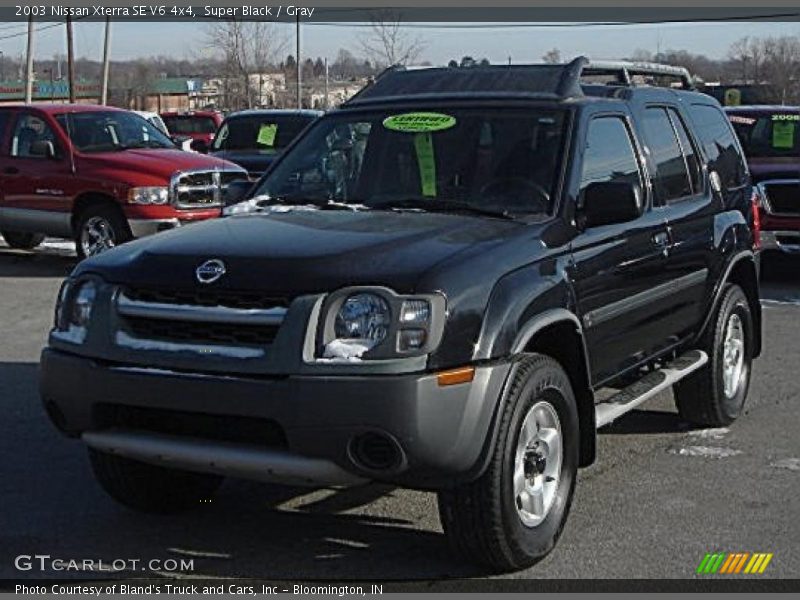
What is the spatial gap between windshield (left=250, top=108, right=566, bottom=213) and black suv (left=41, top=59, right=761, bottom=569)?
12 mm

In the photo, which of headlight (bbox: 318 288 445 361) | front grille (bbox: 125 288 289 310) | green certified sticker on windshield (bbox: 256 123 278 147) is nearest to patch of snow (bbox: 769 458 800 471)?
headlight (bbox: 318 288 445 361)

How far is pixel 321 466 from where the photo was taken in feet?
13.5

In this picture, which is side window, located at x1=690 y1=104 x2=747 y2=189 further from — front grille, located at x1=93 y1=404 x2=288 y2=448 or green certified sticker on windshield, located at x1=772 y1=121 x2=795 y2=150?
green certified sticker on windshield, located at x1=772 y1=121 x2=795 y2=150

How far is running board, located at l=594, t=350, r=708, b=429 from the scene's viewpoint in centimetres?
538

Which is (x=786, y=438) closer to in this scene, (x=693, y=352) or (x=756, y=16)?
(x=693, y=352)

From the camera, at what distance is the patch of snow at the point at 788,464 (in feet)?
19.8

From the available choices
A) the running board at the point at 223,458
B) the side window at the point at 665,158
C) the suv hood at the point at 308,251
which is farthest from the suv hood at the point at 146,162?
the running board at the point at 223,458

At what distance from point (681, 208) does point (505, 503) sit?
2.50 m

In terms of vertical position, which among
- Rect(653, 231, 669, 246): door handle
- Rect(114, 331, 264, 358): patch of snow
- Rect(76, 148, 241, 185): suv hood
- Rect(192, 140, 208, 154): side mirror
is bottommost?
Rect(114, 331, 264, 358): patch of snow

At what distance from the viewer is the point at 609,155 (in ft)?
18.5

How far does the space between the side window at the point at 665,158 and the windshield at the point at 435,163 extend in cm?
88

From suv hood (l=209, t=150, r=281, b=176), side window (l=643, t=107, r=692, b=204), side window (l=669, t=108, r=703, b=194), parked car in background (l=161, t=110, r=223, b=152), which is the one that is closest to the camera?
side window (l=643, t=107, r=692, b=204)

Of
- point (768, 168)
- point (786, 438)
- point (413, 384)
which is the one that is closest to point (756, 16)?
point (768, 168)

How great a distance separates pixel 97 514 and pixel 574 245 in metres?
2.45
